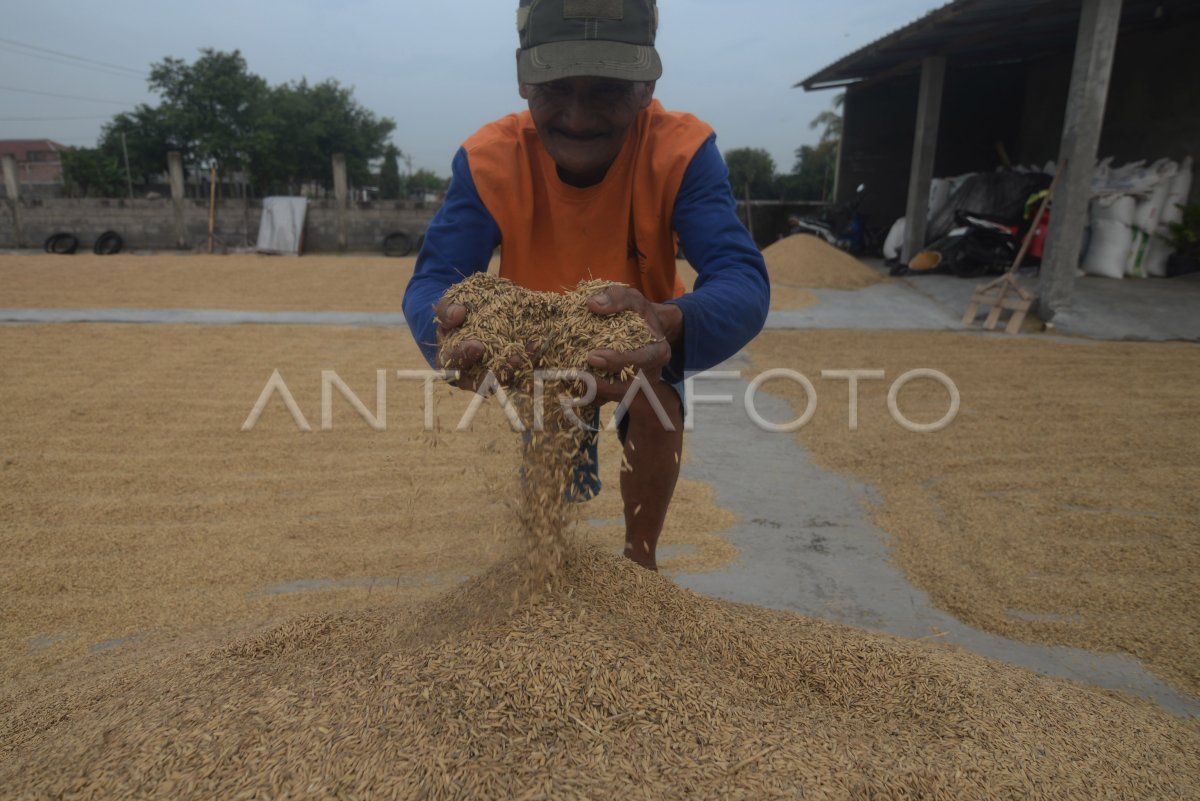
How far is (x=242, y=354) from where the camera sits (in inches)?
211

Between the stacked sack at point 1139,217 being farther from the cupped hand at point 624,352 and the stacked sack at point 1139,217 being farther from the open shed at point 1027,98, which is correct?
the cupped hand at point 624,352

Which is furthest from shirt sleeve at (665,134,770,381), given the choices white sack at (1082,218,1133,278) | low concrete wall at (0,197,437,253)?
low concrete wall at (0,197,437,253)

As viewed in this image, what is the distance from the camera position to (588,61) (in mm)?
1729

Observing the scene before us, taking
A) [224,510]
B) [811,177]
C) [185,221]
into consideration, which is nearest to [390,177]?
[811,177]

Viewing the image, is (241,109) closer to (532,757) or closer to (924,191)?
→ (924,191)

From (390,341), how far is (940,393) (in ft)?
13.0

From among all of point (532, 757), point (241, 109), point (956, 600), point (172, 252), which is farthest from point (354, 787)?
point (241, 109)

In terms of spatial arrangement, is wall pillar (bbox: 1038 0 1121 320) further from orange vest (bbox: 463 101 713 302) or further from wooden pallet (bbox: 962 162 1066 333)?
orange vest (bbox: 463 101 713 302)

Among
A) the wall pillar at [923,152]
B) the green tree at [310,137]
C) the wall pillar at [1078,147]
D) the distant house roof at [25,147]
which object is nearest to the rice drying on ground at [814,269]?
the wall pillar at [923,152]

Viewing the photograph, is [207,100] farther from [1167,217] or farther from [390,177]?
[1167,217]

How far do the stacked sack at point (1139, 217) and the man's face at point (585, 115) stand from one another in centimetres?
849

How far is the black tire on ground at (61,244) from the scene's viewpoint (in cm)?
1408

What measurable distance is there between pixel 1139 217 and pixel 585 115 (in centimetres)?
886

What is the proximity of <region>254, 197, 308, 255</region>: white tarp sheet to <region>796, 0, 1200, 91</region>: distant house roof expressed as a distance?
31.8 ft
